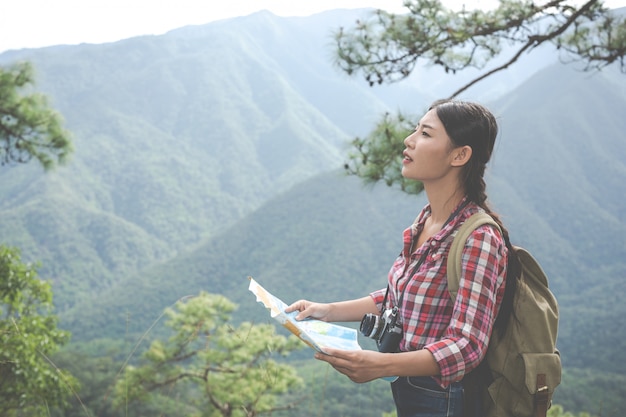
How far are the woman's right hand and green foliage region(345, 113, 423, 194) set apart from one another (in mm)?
1944

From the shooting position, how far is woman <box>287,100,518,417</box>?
0.86 metres

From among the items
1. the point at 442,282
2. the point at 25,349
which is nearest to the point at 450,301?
the point at 442,282

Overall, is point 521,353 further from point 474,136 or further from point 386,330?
point 474,136

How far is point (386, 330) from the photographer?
100 cm

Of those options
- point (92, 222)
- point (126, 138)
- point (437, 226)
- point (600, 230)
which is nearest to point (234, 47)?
point (126, 138)

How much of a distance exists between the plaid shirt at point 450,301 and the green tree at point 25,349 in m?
2.88

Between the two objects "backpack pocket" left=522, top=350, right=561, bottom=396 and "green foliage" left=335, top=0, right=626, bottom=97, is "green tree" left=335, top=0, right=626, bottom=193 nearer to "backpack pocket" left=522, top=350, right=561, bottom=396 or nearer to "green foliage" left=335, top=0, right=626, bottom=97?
"green foliage" left=335, top=0, right=626, bottom=97

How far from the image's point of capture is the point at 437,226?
1.04 metres

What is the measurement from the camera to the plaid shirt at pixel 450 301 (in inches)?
33.8

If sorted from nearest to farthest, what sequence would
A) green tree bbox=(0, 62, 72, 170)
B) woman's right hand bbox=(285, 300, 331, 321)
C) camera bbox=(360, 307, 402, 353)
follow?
camera bbox=(360, 307, 402, 353)
woman's right hand bbox=(285, 300, 331, 321)
green tree bbox=(0, 62, 72, 170)

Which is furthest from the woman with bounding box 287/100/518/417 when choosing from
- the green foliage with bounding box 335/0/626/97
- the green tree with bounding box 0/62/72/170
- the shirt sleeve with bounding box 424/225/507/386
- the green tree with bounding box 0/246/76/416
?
the green tree with bounding box 0/62/72/170

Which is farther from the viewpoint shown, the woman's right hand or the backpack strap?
the woman's right hand

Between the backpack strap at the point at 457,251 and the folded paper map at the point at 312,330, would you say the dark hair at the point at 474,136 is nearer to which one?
the backpack strap at the point at 457,251

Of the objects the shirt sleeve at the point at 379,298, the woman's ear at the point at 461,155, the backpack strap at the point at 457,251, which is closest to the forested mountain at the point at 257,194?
the shirt sleeve at the point at 379,298
